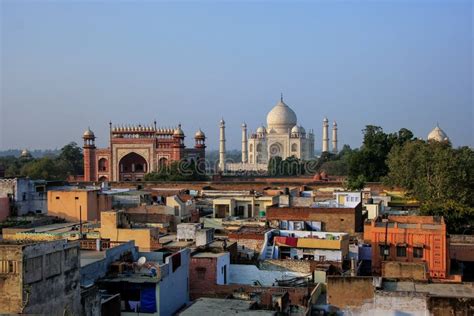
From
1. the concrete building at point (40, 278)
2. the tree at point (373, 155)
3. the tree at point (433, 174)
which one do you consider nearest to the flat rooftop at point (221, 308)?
the concrete building at point (40, 278)

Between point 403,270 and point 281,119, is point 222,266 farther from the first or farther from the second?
point 281,119

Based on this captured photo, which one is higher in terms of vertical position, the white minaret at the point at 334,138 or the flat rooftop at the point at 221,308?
the white minaret at the point at 334,138

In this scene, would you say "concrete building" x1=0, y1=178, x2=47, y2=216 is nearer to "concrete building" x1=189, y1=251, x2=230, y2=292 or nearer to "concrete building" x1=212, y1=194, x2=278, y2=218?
"concrete building" x1=212, y1=194, x2=278, y2=218

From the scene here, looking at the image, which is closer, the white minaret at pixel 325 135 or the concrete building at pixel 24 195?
the concrete building at pixel 24 195

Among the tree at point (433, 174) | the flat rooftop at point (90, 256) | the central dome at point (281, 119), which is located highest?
the central dome at point (281, 119)

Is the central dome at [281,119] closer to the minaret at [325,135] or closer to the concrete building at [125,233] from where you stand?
the minaret at [325,135]

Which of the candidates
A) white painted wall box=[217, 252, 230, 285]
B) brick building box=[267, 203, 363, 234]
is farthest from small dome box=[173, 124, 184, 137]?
white painted wall box=[217, 252, 230, 285]

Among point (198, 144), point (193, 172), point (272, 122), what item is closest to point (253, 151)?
point (272, 122)
